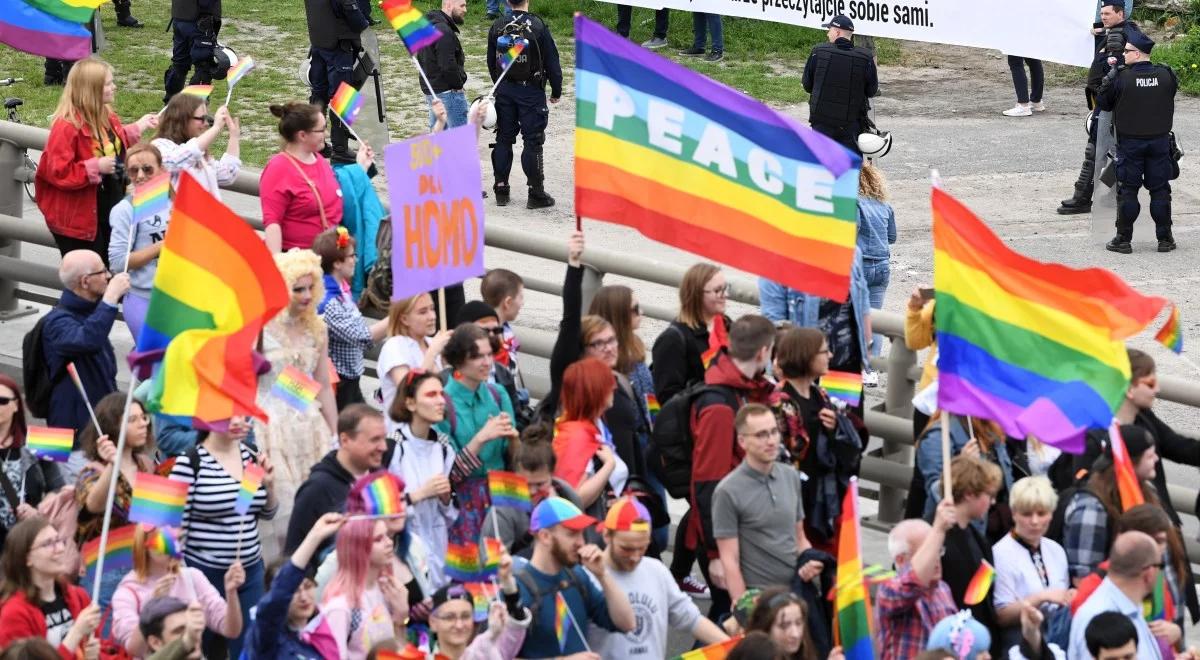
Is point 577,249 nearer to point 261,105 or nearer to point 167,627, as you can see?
point 167,627

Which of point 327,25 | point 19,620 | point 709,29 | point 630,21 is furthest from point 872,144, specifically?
point 19,620

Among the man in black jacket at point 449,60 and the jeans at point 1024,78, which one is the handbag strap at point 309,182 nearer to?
the man in black jacket at point 449,60

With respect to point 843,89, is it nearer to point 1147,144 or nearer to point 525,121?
point 1147,144

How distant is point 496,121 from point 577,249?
26.3ft

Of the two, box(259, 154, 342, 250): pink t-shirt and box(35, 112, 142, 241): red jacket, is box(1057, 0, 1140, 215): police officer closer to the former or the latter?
box(259, 154, 342, 250): pink t-shirt

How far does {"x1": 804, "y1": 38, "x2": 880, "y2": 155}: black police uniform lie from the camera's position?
659 inches

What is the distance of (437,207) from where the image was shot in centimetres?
951

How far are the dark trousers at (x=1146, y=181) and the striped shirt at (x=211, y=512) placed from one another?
9432 millimetres

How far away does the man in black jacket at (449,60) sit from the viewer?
664 inches

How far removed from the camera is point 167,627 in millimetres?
7645

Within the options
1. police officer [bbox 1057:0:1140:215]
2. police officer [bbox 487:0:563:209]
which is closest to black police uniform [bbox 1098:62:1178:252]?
police officer [bbox 1057:0:1140:215]

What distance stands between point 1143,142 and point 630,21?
26.1 ft

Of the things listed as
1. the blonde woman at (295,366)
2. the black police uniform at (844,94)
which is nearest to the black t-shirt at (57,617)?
the blonde woman at (295,366)

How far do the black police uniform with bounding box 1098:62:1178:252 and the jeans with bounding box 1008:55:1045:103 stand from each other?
13.3 ft
